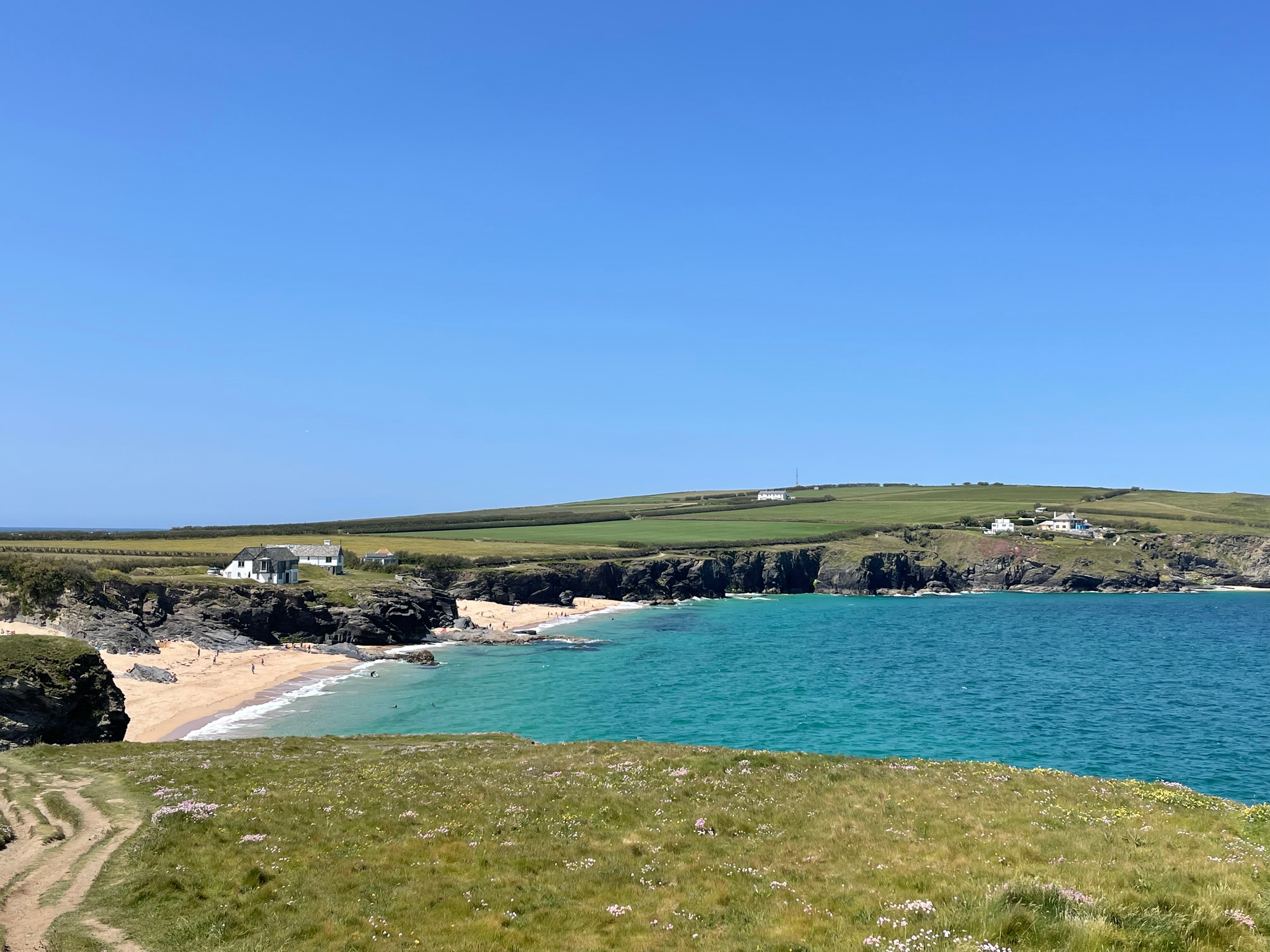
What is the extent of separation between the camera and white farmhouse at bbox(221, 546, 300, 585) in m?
121

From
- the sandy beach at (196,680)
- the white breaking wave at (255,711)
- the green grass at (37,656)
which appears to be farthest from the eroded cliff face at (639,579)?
the green grass at (37,656)

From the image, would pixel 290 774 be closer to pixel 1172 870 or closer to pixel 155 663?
pixel 1172 870

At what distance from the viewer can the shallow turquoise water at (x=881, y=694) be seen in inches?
2232

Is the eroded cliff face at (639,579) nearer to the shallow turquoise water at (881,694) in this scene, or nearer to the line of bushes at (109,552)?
the shallow turquoise water at (881,694)

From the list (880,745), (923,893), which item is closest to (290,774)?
(923,893)

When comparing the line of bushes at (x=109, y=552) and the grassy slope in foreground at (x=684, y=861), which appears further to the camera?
the line of bushes at (x=109, y=552)

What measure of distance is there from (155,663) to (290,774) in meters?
64.0

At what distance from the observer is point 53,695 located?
46.8 metres

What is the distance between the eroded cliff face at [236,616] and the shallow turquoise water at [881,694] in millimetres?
12897

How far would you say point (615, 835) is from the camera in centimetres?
2403

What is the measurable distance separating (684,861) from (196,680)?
254 feet

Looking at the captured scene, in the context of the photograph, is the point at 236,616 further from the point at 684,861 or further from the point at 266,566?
the point at 684,861

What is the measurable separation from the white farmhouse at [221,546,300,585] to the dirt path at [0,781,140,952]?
98558mm

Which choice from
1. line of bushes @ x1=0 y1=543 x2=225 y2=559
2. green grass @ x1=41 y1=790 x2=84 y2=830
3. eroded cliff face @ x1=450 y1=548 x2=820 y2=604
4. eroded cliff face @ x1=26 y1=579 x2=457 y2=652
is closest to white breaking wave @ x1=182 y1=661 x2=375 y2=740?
eroded cliff face @ x1=26 y1=579 x2=457 y2=652
